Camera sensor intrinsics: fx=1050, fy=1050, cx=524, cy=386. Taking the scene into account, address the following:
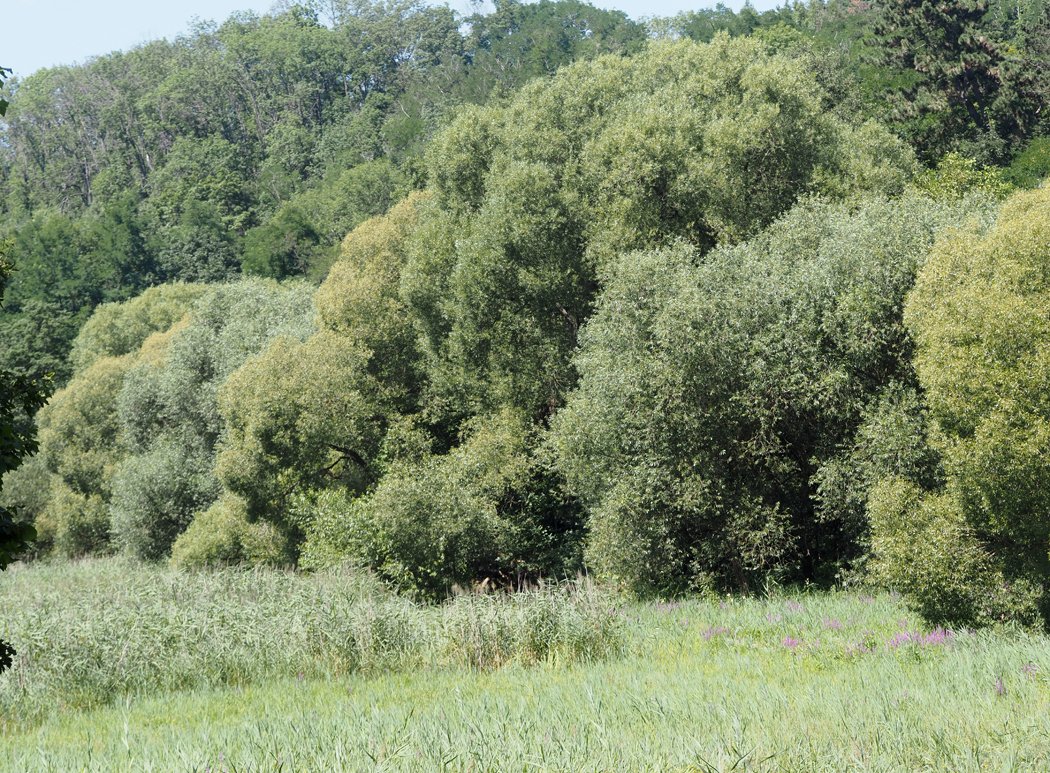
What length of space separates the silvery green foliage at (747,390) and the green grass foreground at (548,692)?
245 cm

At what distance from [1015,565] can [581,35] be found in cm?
13714

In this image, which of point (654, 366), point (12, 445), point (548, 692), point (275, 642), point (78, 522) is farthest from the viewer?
point (78, 522)

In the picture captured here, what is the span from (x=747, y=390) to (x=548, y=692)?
1287 centimetres

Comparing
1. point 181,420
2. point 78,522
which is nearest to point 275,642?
point 181,420

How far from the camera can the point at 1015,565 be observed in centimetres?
1745

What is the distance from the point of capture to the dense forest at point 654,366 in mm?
17734

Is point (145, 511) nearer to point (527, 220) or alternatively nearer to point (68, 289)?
point (527, 220)

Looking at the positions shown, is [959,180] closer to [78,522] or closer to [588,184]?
[588,184]

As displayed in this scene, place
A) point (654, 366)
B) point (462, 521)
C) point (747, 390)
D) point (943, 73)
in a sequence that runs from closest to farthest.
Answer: point (747, 390) < point (654, 366) < point (462, 521) < point (943, 73)

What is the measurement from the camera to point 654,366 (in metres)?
24.7

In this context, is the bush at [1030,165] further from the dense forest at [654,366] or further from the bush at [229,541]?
the bush at [229,541]

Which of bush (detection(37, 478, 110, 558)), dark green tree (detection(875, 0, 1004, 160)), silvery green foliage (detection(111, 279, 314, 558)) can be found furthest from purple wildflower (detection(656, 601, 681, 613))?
bush (detection(37, 478, 110, 558))

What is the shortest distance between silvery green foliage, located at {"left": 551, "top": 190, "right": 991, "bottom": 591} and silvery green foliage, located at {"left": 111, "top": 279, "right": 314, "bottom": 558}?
21.0 metres

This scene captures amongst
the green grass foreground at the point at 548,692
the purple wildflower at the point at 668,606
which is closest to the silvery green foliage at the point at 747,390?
the purple wildflower at the point at 668,606
